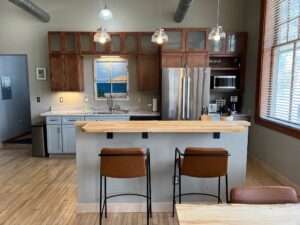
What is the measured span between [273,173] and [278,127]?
0.79 m

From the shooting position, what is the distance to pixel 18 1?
408 cm

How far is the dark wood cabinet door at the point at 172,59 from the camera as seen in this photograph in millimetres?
5031

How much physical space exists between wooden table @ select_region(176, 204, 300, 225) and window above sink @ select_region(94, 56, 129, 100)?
4.42 m

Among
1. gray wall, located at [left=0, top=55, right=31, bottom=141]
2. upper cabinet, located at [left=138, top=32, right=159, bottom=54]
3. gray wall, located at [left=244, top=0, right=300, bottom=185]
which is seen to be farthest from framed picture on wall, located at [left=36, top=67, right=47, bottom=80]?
gray wall, located at [left=244, top=0, right=300, bottom=185]

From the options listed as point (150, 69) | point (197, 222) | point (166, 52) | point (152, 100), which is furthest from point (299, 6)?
point (197, 222)

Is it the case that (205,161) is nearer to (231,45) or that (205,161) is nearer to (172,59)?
(172,59)

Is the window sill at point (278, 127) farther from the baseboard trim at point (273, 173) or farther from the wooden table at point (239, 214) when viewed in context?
the wooden table at point (239, 214)

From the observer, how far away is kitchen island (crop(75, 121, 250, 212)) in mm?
2811

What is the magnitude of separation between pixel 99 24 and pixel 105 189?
3952mm

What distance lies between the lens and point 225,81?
17.1 feet

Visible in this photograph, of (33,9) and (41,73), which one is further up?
(33,9)

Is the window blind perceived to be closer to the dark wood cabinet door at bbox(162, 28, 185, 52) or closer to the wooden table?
the dark wood cabinet door at bbox(162, 28, 185, 52)

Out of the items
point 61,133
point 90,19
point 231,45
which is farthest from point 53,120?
point 231,45

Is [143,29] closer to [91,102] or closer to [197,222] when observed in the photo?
[91,102]
